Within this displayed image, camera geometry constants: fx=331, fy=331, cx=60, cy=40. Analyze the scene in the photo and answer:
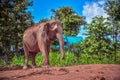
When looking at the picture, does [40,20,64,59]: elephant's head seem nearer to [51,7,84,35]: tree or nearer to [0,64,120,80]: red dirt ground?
[0,64,120,80]: red dirt ground

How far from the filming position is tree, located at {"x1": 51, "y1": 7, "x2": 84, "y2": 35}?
21.4 metres

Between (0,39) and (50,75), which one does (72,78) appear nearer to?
(50,75)

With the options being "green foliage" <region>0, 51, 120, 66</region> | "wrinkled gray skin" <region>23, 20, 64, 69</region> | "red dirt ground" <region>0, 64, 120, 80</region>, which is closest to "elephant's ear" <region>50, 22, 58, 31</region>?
"wrinkled gray skin" <region>23, 20, 64, 69</region>

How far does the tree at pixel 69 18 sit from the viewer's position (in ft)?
70.1

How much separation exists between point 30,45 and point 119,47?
523cm

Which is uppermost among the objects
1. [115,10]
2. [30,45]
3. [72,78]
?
[115,10]

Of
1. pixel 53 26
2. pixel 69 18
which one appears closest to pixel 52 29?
pixel 53 26

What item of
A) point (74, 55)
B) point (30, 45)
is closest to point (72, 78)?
point (30, 45)

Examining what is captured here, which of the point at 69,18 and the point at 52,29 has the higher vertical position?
the point at 69,18

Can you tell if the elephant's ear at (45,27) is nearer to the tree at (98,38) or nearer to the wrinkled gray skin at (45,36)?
the wrinkled gray skin at (45,36)

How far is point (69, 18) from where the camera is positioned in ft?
73.2

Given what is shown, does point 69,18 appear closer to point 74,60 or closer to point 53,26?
point 74,60

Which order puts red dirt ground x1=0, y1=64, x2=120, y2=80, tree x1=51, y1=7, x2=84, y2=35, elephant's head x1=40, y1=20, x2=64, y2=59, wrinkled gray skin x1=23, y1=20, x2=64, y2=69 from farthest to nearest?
tree x1=51, y1=7, x2=84, y2=35 < elephant's head x1=40, y1=20, x2=64, y2=59 < wrinkled gray skin x1=23, y1=20, x2=64, y2=69 < red dirt ground x1=0, y1=64, x2=120, y2=80

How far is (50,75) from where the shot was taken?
5.42 metres
